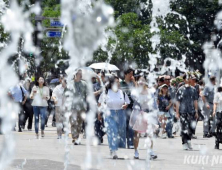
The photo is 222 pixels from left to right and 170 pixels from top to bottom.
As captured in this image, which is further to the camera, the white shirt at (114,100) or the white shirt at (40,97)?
the white shirt at (40,97)

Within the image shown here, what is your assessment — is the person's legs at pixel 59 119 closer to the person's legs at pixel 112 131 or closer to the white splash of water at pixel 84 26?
the person's legs at pixel 112 131

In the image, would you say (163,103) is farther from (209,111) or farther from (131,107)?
(131,107)

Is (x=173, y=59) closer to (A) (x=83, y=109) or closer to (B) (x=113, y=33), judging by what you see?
(B) (x=113, y=33)

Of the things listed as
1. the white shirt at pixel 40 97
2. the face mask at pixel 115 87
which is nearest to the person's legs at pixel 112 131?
the face mask at pixel 115 87

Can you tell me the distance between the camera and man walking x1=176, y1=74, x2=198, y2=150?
1716 cm

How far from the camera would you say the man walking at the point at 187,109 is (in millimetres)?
17156

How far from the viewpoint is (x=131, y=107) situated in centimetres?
1762

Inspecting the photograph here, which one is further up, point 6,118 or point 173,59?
point 173,59

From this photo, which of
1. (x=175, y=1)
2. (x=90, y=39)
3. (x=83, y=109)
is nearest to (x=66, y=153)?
(x=83, y=109)

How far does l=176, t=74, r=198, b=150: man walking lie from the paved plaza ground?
406 mm

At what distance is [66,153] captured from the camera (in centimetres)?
1522

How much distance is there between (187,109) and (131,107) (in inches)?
49.6

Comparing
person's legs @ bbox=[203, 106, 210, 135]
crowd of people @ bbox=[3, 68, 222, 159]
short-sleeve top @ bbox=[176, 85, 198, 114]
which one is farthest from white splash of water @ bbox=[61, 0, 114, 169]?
person's legs @ bbox=[203, 106, 210, 135]

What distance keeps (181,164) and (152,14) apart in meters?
49.1
